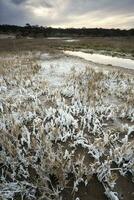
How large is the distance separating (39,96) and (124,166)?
4.78 meters

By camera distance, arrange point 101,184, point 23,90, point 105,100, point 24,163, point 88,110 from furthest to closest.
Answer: point 23,90 → point 105,100 → point 88,110 → point 24,163 → point 101,184

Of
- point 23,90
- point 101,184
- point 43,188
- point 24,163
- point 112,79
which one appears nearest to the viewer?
point 43,188

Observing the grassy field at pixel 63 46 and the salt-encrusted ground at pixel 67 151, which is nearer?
the salt-encrusted ground at pixel 67 151

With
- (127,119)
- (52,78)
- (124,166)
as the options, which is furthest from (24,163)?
(52,78)

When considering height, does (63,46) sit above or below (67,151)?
below

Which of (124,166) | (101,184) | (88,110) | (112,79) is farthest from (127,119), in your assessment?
(112,79)

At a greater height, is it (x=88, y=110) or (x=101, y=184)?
(x=88, y=110)

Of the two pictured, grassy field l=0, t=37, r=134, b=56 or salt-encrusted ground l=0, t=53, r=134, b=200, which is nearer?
salt-encrusted ground l=0, t=53, r=134, b=200

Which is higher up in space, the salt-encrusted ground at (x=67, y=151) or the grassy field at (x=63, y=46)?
the salt-encrusted ground at (x=67, y=151)

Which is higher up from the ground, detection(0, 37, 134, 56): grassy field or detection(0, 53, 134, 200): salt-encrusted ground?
detection(0, 53, 134, 200): salt-encrusted ground

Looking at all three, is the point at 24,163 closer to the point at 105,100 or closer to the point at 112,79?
the point at 105,100

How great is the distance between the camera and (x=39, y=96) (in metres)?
9.16

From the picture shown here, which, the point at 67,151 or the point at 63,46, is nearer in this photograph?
the point at 67,151

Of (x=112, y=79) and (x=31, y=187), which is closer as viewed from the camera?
(x=31, y=187)
